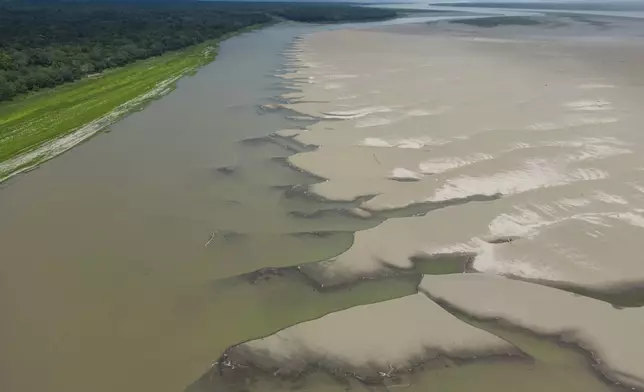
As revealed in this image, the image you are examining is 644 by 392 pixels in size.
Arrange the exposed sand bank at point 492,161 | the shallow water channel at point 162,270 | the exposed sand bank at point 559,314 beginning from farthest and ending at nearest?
the exposed sand bank at point 492,161 → the shallow water channel at point 162,270 → the exposed sand bank at point 559,314

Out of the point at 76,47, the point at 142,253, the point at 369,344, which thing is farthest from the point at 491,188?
the point at 76,47

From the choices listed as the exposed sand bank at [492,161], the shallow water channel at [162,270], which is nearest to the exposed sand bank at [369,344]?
the shallow water channel at [162,270]

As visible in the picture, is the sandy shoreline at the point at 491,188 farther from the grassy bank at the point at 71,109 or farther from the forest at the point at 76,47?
the forest at the point at 76,47

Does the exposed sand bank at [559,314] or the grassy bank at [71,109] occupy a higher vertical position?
the grassy bank at [71,109]

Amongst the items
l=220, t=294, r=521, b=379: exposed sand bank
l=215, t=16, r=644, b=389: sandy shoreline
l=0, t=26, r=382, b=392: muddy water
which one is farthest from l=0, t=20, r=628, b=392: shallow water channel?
l=215, t=16, r=644, b=389: sandy shoreline

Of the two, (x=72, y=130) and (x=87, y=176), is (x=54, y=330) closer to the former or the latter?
(x=87, y=176)

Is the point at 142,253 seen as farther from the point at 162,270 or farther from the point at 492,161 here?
the point at 492,161
